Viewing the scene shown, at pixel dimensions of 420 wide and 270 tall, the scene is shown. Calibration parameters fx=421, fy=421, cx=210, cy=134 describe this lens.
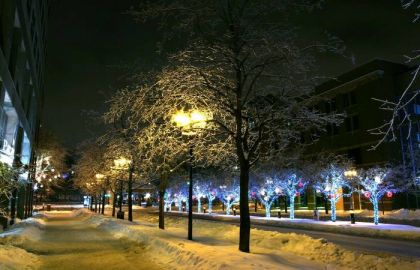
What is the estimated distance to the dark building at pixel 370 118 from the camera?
5053cm

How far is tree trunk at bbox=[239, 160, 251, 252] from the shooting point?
1314cm

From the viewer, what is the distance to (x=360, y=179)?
118 ft

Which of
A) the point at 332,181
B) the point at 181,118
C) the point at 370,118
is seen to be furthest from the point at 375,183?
the point at 181,118

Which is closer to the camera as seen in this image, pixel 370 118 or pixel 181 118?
pixel 181 118

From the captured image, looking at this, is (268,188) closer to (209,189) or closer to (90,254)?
(209,189)

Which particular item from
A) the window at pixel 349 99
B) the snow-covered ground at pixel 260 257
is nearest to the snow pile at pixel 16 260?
the snow-covered ground at pixel 260 257

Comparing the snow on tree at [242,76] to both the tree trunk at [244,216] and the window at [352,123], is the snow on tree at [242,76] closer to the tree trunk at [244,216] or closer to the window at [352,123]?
the tree trunk at [244,216]

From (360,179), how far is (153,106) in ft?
87.6

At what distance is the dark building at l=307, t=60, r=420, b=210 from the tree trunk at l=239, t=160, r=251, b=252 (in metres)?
38.6

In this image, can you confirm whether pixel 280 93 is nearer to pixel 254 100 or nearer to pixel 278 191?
pixel 254 100

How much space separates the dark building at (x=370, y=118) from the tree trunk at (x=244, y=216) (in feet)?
127

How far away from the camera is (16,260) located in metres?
12.3

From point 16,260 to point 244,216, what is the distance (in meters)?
6.90

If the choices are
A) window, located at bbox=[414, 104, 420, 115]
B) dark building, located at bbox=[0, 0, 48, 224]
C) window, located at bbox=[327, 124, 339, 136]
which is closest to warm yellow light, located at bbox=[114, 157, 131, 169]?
dark building, located at bbox=[0, 0, 48, 224]
